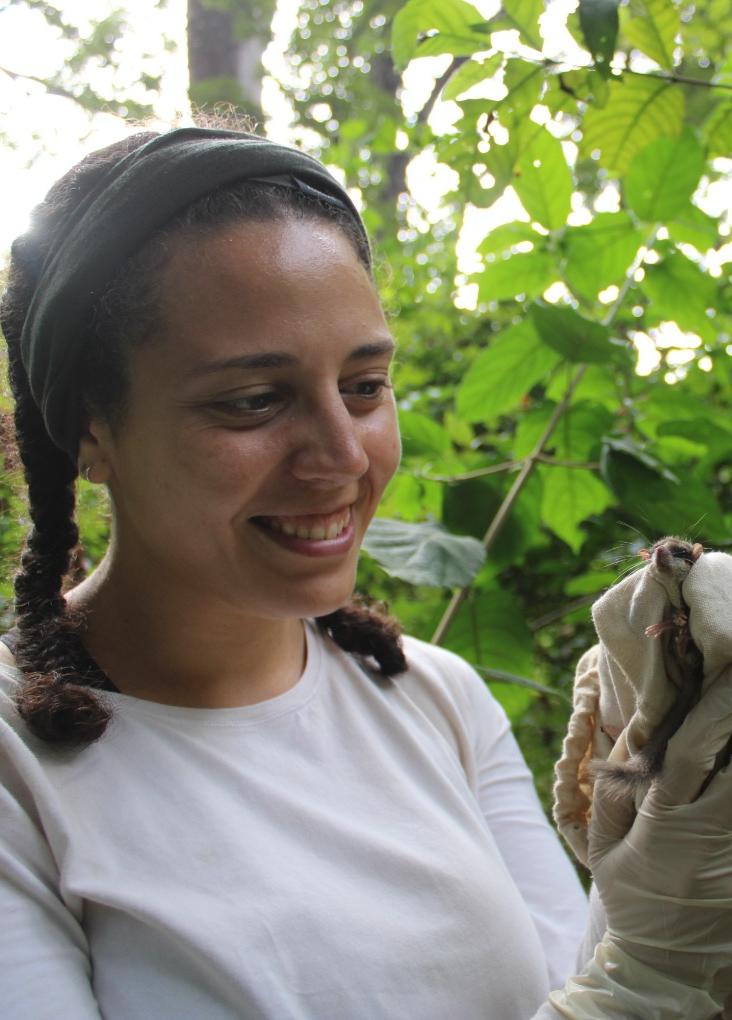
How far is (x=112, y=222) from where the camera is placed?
1109 millimetres

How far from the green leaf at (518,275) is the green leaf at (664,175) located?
0.20 meters

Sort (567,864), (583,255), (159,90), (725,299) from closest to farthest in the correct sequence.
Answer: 1. (567,864)
2. (583,255)
3. (725,299)
4. (159,90)

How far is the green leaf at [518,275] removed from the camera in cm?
184

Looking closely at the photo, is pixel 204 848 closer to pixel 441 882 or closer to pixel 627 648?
pixel 441 882

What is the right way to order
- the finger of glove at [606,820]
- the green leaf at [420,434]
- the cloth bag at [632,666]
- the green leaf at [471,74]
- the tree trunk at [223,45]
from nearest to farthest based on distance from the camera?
1. the cloth bag at [632,666]
2. the finger of glove at [606,820]
3. the green leaf at [471,74]
4. the green leaf at [420,434]
5. the tree trunk at [223,45]

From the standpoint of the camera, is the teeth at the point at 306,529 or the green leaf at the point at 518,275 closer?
the teeth at the point at 306,529

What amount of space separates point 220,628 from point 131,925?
39 cm

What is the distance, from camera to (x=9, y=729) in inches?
40.6

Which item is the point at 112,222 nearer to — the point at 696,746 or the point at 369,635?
the point at 369,635

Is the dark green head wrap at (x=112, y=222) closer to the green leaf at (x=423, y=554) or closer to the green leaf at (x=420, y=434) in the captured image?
the green leaf at (x=423, y=554)

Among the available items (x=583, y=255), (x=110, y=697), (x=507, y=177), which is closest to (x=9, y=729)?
(x=110, y=697)

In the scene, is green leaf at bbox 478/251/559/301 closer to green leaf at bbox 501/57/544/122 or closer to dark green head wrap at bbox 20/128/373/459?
green leaf at bbox 501/57/544/122

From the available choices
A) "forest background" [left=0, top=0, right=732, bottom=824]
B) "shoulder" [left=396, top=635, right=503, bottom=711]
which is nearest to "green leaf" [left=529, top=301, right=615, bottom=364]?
"forest background" [left=0, top=0, right=732, bottom=824]

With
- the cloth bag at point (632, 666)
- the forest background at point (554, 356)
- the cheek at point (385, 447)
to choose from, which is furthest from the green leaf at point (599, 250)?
the cloth bag at point (632, 666)
